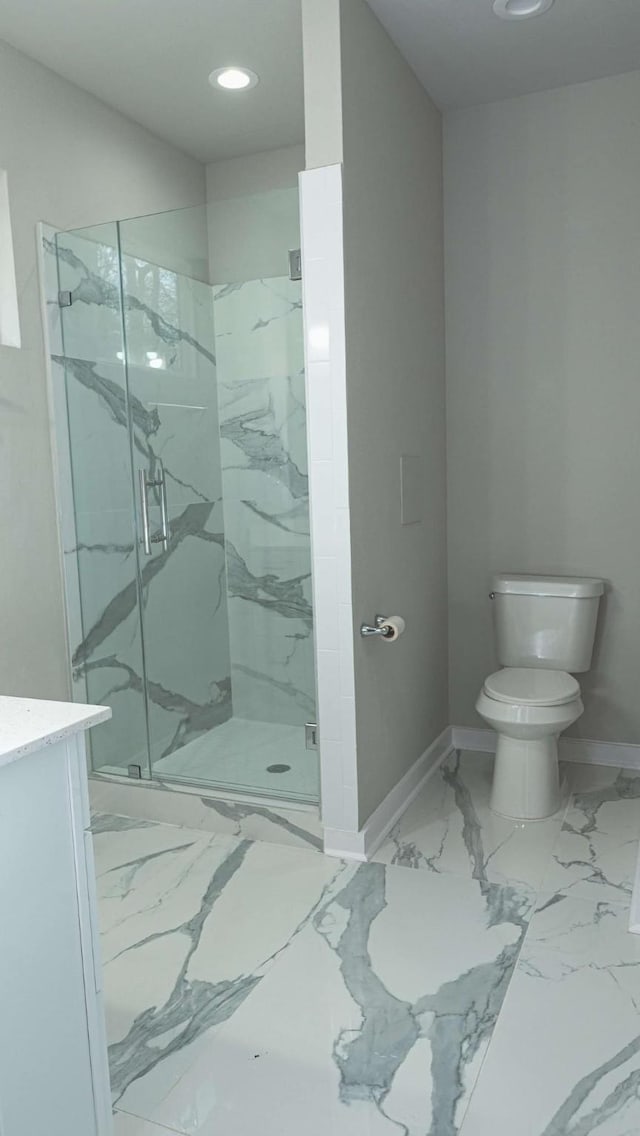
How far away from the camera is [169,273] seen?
2.86 metres

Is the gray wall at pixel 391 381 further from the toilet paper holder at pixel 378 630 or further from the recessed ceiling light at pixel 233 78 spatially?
the recessed ceiling light at pixel 233 78

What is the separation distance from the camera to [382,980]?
191 cm

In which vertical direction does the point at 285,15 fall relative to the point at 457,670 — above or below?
above

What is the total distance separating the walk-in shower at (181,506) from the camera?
2.68 meters

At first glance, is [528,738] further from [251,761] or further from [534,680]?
[251,761]

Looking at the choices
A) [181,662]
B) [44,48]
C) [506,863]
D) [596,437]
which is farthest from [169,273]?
[506,863]

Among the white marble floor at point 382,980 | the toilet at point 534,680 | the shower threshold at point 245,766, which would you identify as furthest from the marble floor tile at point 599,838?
the shower threshold at point 245,766

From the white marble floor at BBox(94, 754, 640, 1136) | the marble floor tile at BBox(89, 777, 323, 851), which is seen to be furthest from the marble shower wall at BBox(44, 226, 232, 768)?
the white marble floor at BBox(94, 754, 640, 1136)

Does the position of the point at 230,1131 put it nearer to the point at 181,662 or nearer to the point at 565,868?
the point at 565,868

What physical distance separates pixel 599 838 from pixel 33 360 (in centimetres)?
236

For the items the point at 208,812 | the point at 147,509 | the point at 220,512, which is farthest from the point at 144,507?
the point at 208,812

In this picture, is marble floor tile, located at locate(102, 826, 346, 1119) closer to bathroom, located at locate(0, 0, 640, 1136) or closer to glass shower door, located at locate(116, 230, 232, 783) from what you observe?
bathroom, located at locate(0, 0, 640, 1136)

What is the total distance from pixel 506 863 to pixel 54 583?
1707 millimetres

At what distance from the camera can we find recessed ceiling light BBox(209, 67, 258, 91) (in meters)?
2.76
